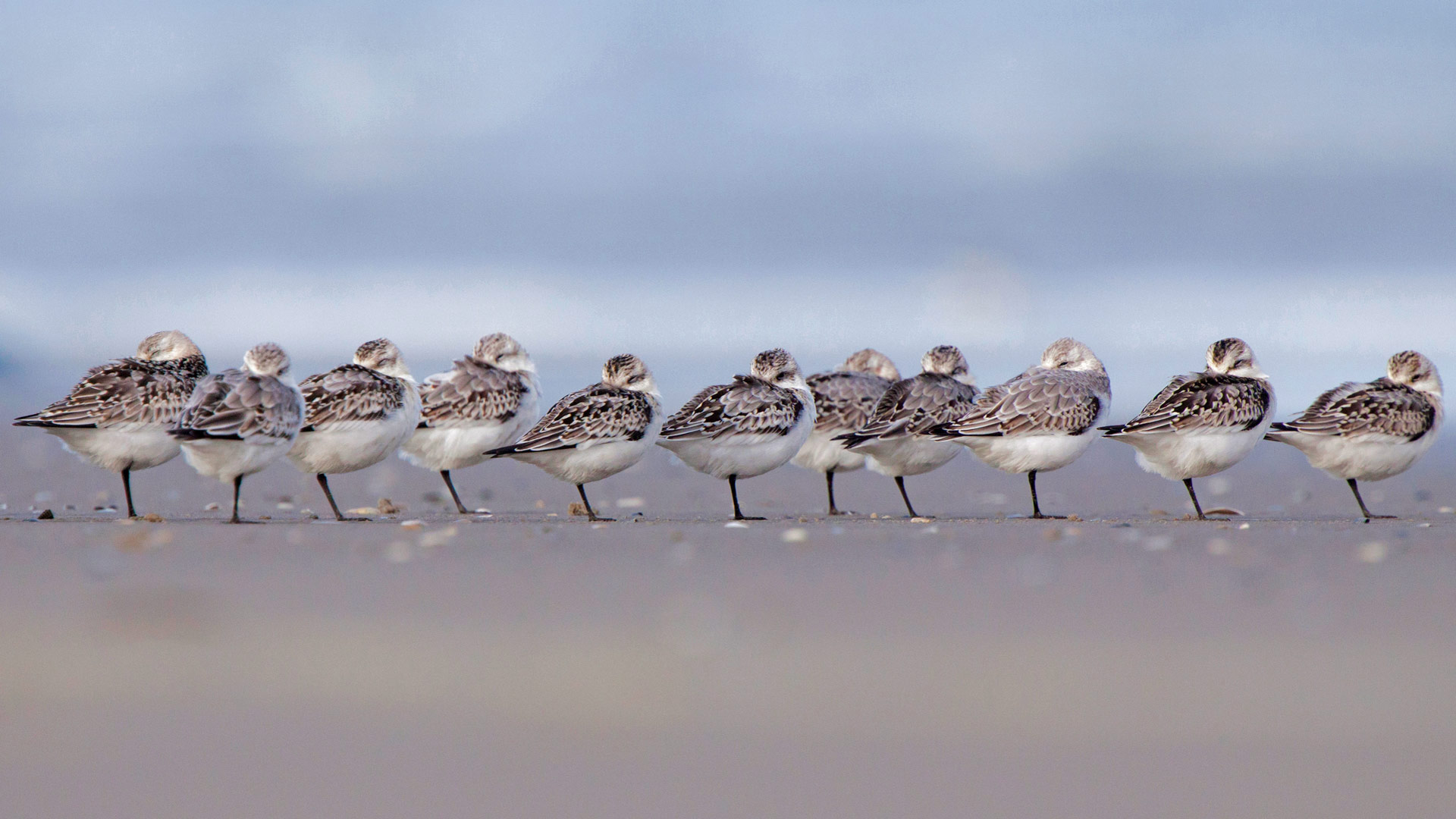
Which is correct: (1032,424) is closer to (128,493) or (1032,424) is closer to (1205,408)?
(1205,408)

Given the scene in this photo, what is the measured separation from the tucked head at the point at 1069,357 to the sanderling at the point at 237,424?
5864 mm

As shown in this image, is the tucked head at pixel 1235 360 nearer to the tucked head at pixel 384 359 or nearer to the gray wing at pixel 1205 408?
the gray wing at pixel 1205 408

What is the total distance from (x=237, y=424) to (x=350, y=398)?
106 cm

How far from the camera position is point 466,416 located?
10.5 m

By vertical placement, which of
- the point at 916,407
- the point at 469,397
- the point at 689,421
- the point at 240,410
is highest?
the point at 240,410

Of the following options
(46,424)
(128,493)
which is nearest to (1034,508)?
(128,493)

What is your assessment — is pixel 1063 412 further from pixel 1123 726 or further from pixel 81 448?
pixel 81 448

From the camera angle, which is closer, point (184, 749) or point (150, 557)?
point (184, 749)

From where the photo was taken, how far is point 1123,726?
4562 millimetres

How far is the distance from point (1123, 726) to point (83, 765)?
10.6 ft

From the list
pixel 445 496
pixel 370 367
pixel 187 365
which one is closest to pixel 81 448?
pixel 187 365

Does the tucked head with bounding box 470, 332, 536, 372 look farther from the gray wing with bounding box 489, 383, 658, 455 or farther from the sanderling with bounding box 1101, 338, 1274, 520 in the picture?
the sanderling with bounding box 1101, 338, 1274, 520

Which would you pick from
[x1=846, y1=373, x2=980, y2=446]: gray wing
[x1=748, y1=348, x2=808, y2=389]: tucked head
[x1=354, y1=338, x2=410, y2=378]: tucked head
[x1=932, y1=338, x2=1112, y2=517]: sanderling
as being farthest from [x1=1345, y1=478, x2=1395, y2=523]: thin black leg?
[x1=354, y1=338, x2=410, y2=378]: tucked head

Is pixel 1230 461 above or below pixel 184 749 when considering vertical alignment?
below
